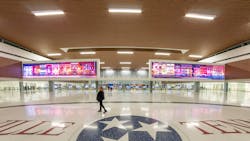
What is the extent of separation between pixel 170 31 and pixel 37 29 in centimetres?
920

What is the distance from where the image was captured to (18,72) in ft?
37.5

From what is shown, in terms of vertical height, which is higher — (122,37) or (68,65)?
(122,37)

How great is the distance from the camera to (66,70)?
35.3 feet

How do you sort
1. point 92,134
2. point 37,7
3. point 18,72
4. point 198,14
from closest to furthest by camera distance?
point 92,134 → point 37,7 → point 198,14 → point 18,72

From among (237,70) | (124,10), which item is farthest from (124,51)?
(237,70)

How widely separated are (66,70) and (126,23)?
6782 mm

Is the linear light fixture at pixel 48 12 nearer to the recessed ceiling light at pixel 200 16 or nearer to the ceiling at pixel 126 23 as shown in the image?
the ceiling at pixel 126 23

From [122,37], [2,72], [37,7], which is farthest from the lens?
[2,72]

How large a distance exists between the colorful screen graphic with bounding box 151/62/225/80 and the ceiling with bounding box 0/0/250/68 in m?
2.16

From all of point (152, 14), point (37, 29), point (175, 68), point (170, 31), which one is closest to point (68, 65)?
point (37, 29)

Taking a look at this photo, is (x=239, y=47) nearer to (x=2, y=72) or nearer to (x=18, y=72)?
(x=18, y=72)

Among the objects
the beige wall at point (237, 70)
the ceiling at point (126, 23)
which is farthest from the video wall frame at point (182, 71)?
the ceiling at point (126, 23)

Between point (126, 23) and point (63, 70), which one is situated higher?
point (126, 23)

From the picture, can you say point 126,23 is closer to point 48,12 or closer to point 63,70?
point 48,12
